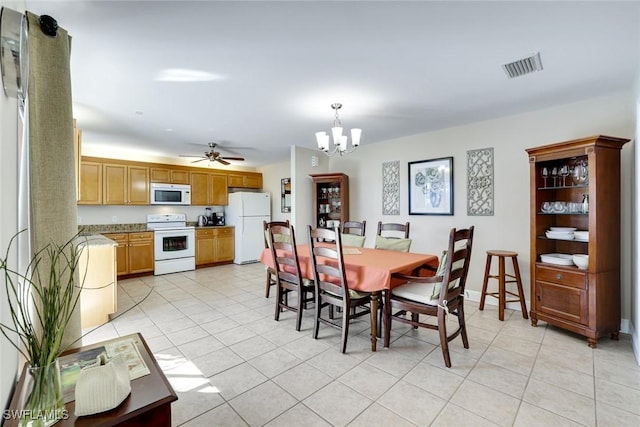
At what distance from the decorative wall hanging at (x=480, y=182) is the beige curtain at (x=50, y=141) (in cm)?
403

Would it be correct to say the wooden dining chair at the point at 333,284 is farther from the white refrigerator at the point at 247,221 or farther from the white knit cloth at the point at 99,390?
the white refrigerator at the point at 247,221

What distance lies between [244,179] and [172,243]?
2239 mm

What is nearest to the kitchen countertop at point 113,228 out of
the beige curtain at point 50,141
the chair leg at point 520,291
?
the beige curtain at point 50,141

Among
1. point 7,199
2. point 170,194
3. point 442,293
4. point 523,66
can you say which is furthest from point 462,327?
point 170,194

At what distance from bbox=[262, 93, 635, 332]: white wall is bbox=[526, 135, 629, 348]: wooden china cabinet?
275 mm

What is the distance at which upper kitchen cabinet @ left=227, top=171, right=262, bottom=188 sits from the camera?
6.93 meters

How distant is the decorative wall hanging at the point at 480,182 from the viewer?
12.2 ft

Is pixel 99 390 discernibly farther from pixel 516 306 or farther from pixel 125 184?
pixel 125 184

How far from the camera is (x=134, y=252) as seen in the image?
533 cm

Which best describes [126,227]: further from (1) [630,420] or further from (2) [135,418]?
(1) [630,420]

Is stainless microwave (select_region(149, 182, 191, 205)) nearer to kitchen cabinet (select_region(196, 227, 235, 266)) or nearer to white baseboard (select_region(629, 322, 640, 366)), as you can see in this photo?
kitchen cabinet (select_region(196, 227, 235, 266))

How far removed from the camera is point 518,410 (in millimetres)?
1803

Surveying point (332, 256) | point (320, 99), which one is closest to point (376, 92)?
point (320, 99)

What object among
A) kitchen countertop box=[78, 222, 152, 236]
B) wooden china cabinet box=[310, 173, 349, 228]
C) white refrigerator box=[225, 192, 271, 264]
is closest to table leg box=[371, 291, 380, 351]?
→ wooden china cabinet box=[310, 173, 349, 228]
